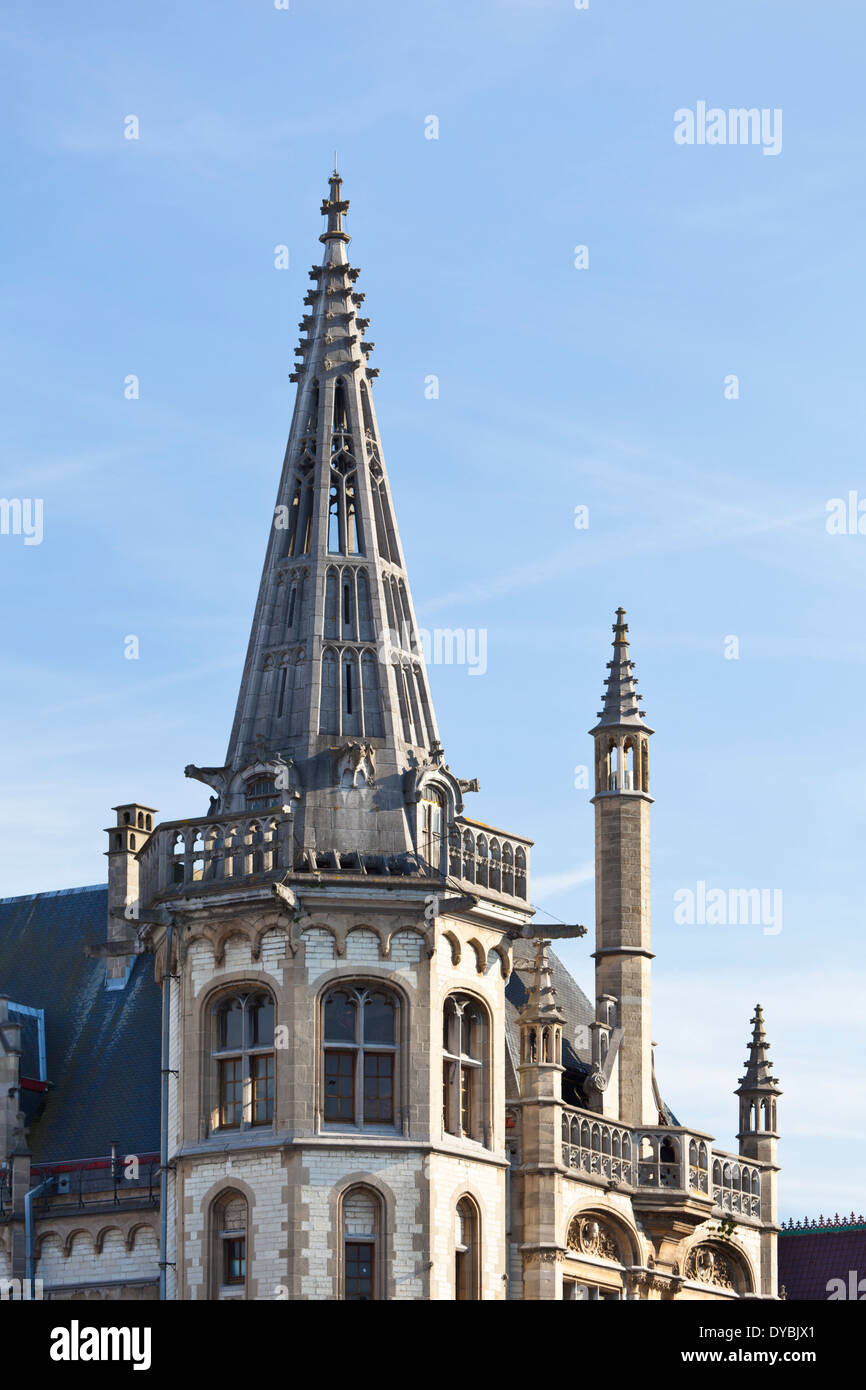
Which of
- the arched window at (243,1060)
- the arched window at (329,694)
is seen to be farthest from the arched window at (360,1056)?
the arched window at (329,694)

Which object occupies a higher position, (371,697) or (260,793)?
Result: (371,697)

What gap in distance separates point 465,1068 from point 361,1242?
15.6 feet

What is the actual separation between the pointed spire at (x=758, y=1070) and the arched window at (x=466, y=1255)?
15874 millimetres

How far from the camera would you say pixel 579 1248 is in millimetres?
62344

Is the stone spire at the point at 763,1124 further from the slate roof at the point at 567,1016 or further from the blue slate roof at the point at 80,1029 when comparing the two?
the blue slate roof at the point at 80,1029

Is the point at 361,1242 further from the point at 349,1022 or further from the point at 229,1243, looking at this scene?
the point at 349,1022

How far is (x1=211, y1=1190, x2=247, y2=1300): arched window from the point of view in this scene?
2179 inches

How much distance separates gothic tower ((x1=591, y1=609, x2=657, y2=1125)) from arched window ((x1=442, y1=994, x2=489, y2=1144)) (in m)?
7.97

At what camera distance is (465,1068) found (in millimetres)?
57594

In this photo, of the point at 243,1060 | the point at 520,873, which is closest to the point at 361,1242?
the point at 243,1060

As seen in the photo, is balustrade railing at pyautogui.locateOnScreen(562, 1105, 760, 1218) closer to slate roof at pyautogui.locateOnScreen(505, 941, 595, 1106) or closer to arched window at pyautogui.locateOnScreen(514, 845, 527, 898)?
slate roof at pyautogui.locateOnScreen(505, 941, 595, 1106)

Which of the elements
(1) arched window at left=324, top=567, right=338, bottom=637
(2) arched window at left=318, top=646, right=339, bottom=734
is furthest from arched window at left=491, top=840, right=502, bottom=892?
(1) arched window at left=324, top=567, right=338, bottom=637

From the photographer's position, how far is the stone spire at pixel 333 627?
5781cm
